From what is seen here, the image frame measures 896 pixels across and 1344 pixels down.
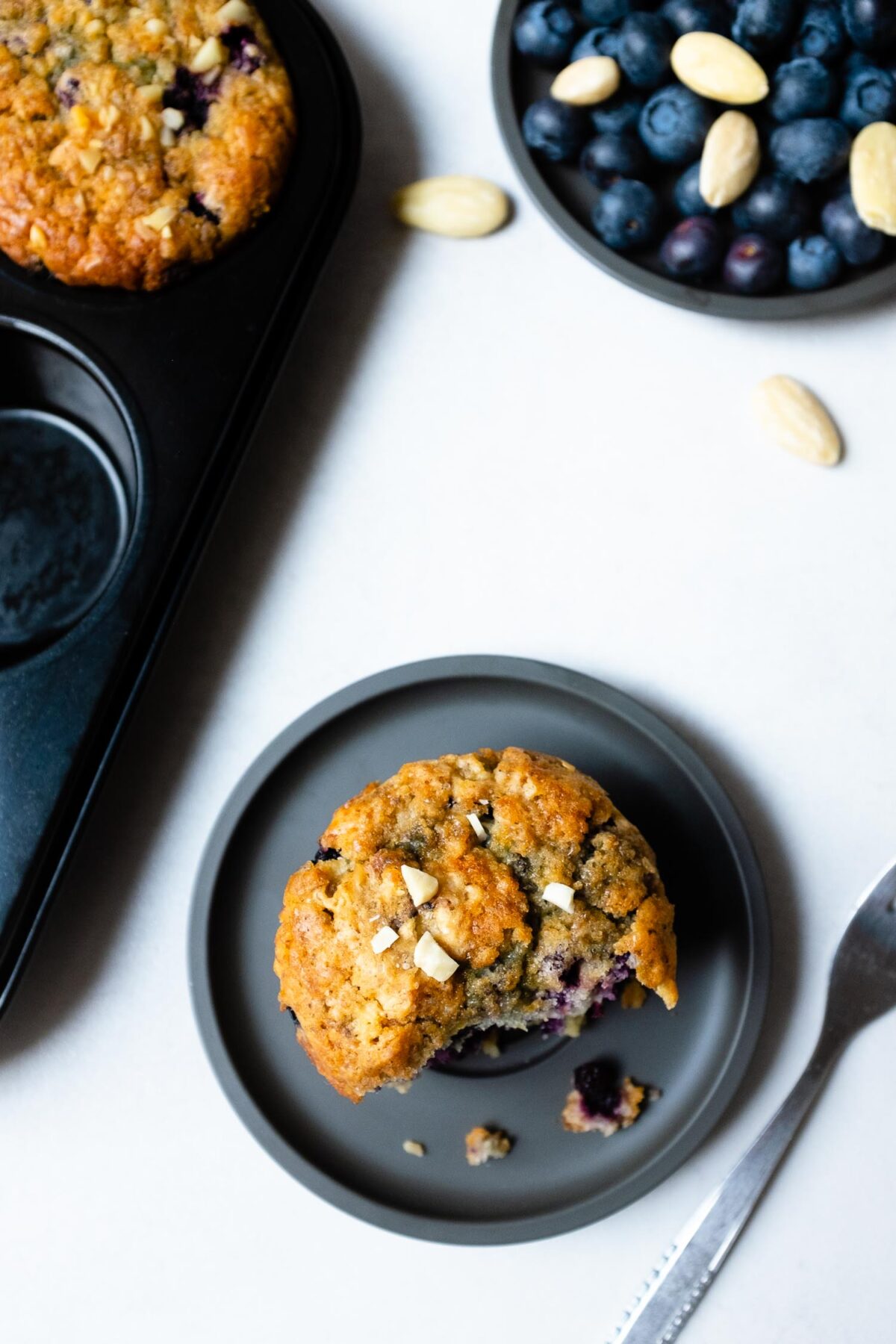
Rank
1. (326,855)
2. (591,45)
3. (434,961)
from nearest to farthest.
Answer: (434,961), (326,855), (591,45)

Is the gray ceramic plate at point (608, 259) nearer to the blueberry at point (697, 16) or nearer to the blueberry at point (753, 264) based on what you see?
the blueberry at point (753, 264)

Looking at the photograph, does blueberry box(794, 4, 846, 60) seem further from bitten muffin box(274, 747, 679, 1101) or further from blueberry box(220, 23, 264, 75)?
bitten muffin box(274, 747, 679, 1101)

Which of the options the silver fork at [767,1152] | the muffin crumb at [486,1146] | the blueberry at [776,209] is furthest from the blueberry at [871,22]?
the muffin crumb at [486,1146]

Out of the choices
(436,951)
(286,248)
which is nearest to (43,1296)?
(436,951)

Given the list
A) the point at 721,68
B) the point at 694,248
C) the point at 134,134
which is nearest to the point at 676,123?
the point at 721,68

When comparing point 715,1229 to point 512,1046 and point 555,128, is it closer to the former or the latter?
point 512,1046
